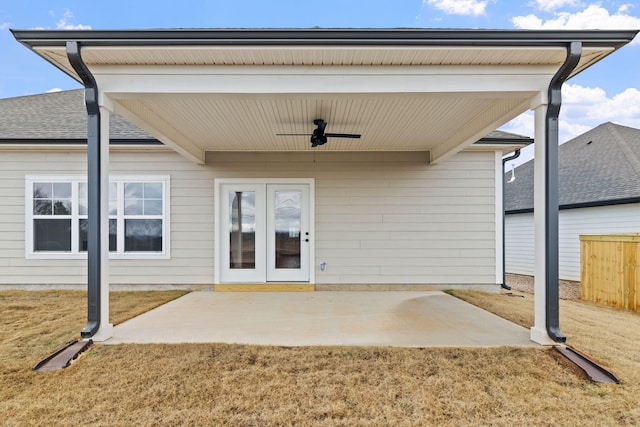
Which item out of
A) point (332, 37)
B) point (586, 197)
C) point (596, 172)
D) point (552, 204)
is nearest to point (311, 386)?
point (552, 204)

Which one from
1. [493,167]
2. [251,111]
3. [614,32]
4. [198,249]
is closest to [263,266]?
[198,249]

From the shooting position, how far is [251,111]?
178 inches

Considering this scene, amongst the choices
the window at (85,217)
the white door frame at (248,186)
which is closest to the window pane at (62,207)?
the window at (85,217)

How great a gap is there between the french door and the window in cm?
119

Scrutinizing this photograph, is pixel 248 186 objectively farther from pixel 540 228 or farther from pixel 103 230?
pixel 540 228

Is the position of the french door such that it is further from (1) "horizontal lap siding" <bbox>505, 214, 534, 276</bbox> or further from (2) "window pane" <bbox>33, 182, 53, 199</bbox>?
(1) "horizontal lap siding" <bbox>505, 214, 534, 276</bbox>

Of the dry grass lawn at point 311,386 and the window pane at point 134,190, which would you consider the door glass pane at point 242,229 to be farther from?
the dry grass lawn at point 311,386

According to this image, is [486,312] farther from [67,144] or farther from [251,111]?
[67,144]

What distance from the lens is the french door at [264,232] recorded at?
6.61 metres

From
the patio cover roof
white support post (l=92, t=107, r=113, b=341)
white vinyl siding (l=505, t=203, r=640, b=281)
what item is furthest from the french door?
white vinyl siding (l=505, t=203, r=640, b=281)

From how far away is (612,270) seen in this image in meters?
6.56

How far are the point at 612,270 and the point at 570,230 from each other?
384cm

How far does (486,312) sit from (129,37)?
5.41 metres

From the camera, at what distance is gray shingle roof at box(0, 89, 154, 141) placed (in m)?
6.38
